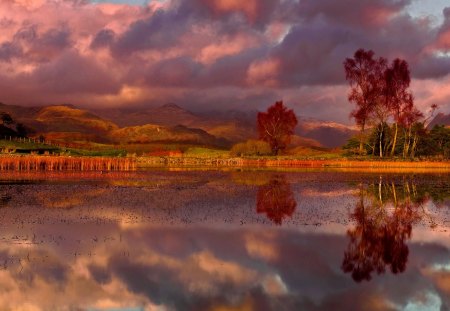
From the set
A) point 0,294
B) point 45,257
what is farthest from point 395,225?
point 0,294

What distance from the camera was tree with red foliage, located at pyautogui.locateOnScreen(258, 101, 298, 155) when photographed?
106 metres

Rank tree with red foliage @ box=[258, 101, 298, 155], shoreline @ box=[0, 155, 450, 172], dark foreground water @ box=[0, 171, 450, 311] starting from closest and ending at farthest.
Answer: dark foreground water @ box=[0, 171, 450, 311] < shoreline @ box=[0, 155, 450, 172] < tree with red foliage @ box=[258, 101, 298, 155]

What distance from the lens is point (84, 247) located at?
1975 centimetres

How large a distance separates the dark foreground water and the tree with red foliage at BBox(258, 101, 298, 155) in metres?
72.0

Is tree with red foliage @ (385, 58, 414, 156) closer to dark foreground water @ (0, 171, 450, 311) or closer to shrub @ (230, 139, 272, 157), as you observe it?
shrub @ (230, 139, 272, 157)

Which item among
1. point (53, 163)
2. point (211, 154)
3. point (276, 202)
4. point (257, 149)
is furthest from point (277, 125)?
point (276, 202)

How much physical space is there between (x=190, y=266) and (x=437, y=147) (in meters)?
90.8

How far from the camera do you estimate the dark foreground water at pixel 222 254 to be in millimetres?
13914

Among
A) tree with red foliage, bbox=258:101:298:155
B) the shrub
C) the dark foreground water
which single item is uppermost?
tree with red foliage, bbox=258:101:298:155

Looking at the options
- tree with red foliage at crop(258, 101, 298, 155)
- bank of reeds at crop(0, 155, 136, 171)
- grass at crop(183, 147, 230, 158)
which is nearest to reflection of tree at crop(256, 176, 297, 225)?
bank of reeds at crop(0, 155, 136, 171)

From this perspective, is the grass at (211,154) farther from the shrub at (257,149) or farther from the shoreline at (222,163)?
the shoreline at (222,163)

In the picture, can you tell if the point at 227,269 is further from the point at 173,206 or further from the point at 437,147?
the point at 437,147

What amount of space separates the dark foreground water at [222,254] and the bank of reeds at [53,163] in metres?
39.8

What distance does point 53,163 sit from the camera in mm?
Answer: 75062
